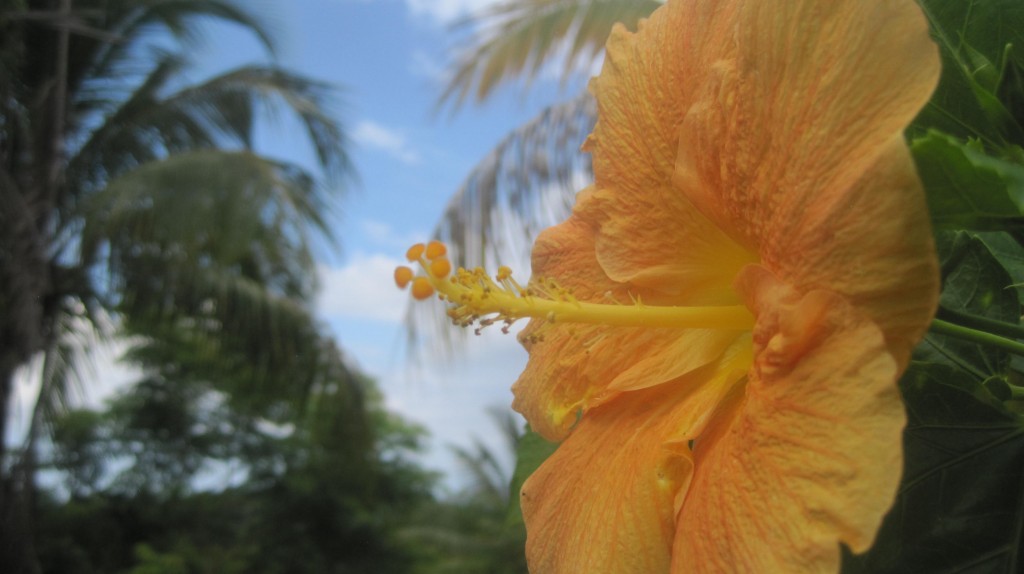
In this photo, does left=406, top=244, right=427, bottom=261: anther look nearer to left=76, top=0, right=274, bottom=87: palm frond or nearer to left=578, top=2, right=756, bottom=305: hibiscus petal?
left=578, top=2, right=756, bottom=305: hibiscus petal

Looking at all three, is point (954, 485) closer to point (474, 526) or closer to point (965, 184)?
point (965, 184)

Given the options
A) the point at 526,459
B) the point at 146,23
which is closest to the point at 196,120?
the point at 146,23

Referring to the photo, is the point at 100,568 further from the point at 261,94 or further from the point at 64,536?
the point at 261,94

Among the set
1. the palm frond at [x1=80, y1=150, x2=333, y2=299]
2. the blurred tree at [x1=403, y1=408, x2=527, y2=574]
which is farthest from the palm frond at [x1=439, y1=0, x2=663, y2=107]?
the blurred tree at [x1=403, y1=408, x2=527, y2=574]

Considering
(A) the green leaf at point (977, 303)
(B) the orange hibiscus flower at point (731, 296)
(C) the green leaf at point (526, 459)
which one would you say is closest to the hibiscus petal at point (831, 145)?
(B) the orange hibiscus flower at point (731, 296)

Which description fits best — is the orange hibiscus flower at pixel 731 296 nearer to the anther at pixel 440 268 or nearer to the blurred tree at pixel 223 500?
the anther at pixel 440 268

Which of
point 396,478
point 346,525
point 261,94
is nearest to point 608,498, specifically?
point 261,94
